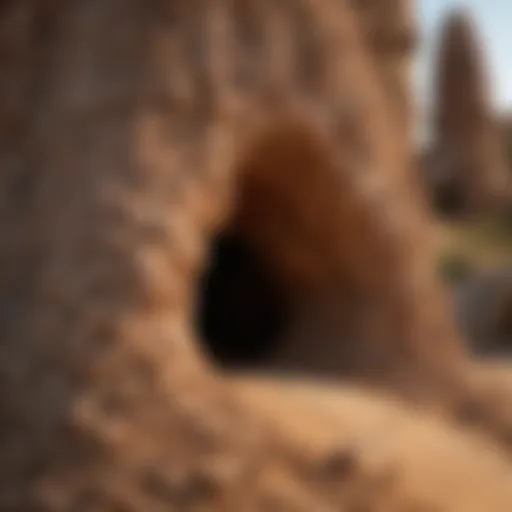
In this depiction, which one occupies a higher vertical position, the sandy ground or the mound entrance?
the mound entrance

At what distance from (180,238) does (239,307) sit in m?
1.25

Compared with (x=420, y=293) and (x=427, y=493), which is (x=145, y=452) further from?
(x=420, y=293)

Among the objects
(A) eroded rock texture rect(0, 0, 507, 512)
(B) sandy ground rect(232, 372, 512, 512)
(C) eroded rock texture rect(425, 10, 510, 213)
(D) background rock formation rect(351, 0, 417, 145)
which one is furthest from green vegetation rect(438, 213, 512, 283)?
(B) sandy ground rect(232, 372, 512, 512)

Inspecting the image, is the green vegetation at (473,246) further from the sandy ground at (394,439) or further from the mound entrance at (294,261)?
the sandy ground at (394,439)

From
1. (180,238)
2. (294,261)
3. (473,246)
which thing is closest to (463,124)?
(473,246)

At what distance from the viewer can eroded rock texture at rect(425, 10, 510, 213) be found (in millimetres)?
13023

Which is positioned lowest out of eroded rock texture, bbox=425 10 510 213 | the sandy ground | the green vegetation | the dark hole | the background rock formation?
the sandy ground

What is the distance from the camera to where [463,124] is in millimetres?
13219

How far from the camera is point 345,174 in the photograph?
2.90m

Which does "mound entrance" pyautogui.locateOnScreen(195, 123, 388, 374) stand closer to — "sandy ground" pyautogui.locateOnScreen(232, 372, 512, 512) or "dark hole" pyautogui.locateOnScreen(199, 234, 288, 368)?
"dark hole" pyautogui.locateOnScreen(199, 234, 288, 368)

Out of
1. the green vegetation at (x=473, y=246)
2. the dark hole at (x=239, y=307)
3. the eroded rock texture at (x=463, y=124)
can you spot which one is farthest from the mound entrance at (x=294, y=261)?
the eroded rock texture at (x=463, y=124)

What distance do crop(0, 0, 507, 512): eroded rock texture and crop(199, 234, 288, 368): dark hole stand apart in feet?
0.33

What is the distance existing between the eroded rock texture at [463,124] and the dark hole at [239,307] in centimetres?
993

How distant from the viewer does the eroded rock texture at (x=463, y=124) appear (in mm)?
13023
